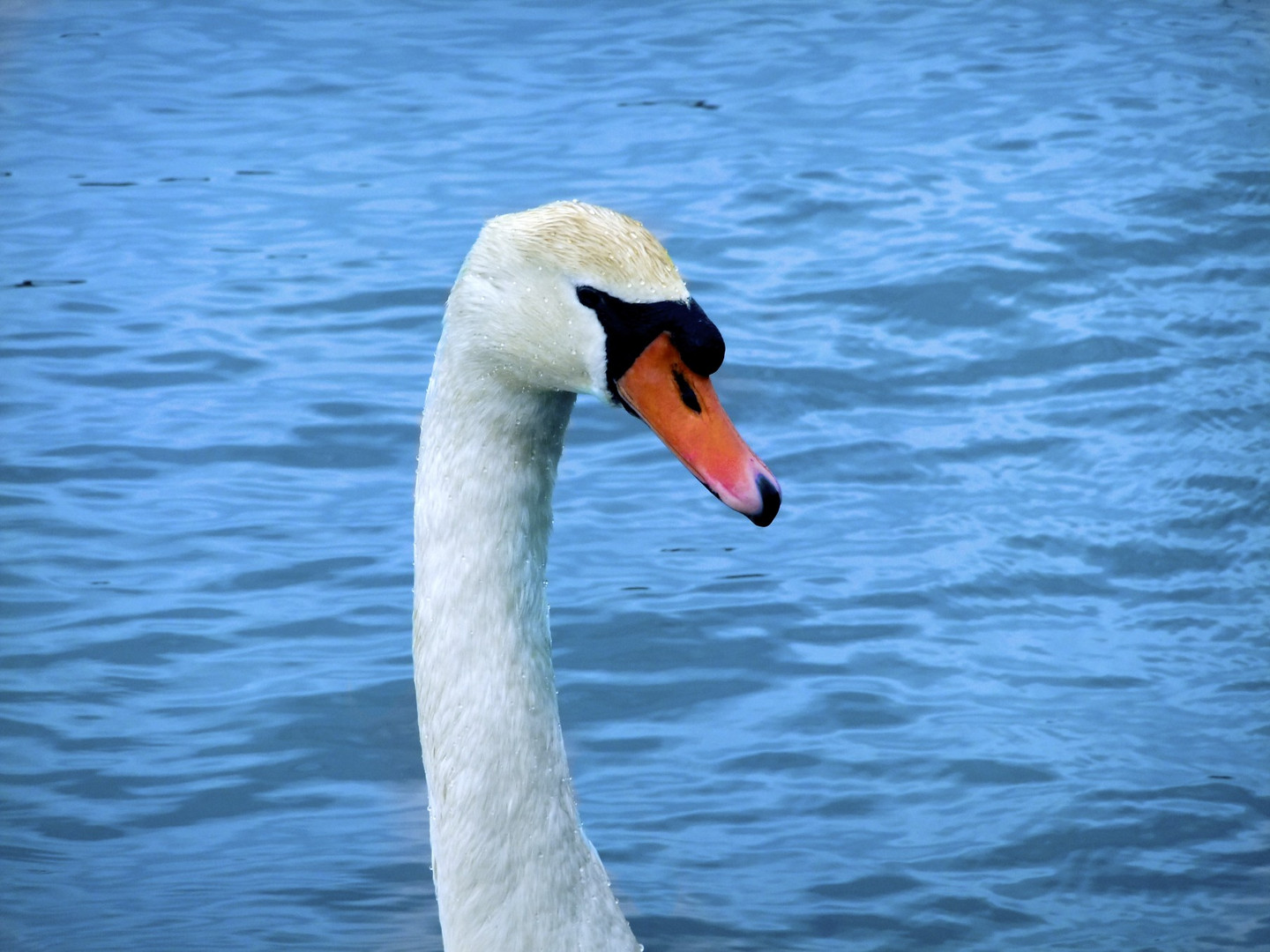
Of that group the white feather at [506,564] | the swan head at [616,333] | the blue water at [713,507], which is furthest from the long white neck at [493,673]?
the blue water at [713,507]

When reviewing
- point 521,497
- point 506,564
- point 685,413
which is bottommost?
point 506,564

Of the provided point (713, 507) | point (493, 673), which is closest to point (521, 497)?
point (493, 673)

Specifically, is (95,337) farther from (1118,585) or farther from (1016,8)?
(1016,8)

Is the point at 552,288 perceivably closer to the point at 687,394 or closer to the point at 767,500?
the point at 687,394

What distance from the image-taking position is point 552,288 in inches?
121

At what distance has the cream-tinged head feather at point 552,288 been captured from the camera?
3010 millimetres

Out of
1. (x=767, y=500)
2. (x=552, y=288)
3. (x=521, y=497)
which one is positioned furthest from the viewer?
(x=521, y=497)

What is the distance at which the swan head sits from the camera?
9.84 ft

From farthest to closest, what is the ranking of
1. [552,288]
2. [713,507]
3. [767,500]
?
[713,507]
[552,288]
[767,500]

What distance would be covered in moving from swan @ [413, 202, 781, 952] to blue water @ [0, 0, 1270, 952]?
1.71 m

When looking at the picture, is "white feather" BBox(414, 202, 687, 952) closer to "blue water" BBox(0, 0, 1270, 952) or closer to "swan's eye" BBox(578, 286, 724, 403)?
"swan's eye" BBox(578, 286, 724, 403)

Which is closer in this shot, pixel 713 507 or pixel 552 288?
pixel 552 288

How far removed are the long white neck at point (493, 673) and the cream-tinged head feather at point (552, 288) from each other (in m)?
0.08

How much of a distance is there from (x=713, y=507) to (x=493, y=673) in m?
4.10
